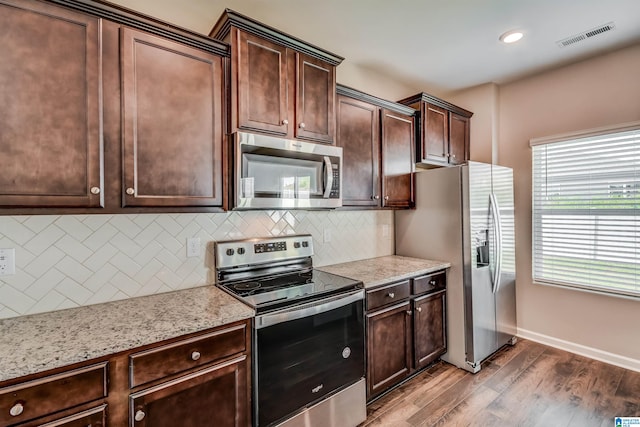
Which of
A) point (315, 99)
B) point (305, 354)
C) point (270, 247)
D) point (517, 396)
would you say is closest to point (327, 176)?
point (315, 99)

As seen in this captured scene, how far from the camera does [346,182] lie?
101 inches

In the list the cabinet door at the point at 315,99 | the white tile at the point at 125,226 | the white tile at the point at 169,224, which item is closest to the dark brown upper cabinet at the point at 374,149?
the cabinet door at the point at 315,99

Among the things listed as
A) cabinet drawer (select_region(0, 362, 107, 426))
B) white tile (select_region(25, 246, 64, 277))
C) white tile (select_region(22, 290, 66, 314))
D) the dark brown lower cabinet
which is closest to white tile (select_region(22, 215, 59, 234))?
white tile (select_region(25, 246, 64, 277))

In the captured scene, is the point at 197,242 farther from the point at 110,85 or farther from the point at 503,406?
the point at 503,406

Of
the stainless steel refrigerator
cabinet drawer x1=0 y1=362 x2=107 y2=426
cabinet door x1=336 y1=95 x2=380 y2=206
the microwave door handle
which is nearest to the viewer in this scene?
cabinet drawer x1=0 y1=362 x2=107 y2=426

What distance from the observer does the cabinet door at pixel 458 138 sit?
11.1ft

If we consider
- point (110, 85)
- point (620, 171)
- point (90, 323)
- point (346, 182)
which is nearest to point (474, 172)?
point (346, 182)

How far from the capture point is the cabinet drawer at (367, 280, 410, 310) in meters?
2.22

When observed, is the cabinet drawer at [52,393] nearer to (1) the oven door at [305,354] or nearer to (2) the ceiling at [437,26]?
(1) the oven door at [305,354]

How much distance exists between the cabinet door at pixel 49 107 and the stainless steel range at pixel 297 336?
90cm

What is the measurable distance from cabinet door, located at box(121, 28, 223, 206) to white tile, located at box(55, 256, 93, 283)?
49 centimetres

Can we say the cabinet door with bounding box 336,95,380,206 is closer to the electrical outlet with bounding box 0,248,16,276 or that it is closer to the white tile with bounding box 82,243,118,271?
the white tile with bounding box 82,243,118,271

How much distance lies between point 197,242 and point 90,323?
0.74 m

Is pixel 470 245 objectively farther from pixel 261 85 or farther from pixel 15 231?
pixel 15 231
